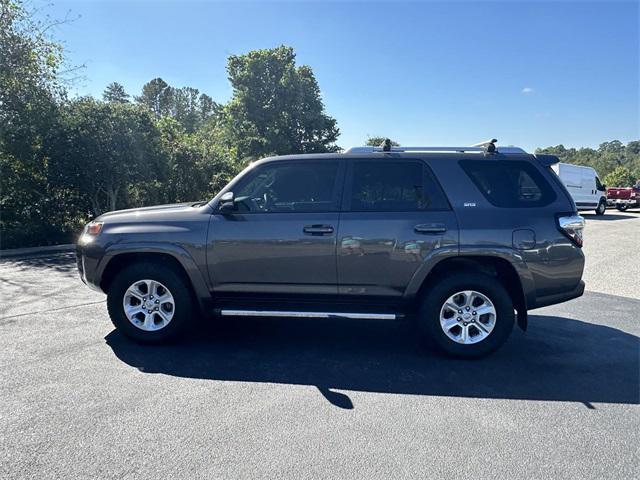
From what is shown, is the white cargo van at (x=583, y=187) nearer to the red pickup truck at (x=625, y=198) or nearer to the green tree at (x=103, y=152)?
the red pickup truck at (x=625, y=198)

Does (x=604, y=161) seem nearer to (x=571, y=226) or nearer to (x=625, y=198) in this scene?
(x=625, y=198)

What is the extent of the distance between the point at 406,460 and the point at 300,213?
7.62 ft

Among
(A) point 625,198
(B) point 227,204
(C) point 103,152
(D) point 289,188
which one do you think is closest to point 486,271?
(D) point 289,188

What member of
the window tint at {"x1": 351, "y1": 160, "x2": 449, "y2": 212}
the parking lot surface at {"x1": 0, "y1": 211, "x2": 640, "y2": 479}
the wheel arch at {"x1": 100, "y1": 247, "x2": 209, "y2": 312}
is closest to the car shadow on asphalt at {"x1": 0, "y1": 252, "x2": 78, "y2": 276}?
the parking lot surface at {"x1": 0, "y1": 211, "x2": 640, "y2": 479}

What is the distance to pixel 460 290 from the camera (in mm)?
3953

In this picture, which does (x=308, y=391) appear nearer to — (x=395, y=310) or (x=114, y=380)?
(x=395, y=310)

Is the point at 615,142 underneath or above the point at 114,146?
above

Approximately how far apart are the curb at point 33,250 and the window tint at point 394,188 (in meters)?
9.05

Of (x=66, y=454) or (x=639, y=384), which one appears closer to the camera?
(x=66, y=454)

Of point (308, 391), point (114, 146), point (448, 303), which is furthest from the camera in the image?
point (114, 146)

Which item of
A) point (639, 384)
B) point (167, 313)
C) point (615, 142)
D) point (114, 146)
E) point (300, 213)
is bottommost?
point (639, 384)

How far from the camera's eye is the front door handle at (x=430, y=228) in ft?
12.8

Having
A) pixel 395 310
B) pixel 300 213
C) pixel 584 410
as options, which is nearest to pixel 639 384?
pixel 584 410

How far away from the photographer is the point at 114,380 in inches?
137
